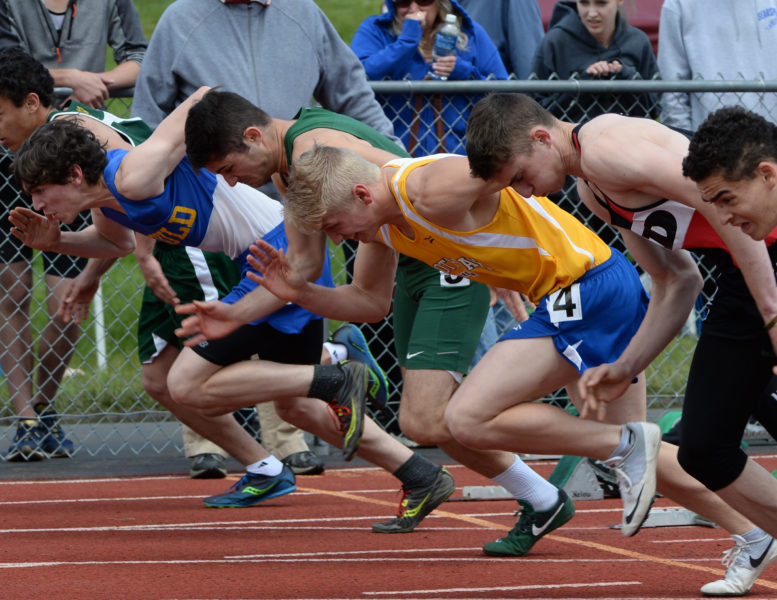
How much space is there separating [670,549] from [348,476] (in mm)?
2515

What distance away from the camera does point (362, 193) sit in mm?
4648

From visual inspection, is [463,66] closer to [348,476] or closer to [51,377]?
[348,476]

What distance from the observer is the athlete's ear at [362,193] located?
4.64 meters

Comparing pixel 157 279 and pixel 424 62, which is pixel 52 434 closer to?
pixel 157 279

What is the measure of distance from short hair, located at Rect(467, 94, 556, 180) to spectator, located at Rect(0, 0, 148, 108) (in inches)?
132

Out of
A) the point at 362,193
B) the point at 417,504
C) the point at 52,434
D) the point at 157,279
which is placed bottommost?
the point at 52,434

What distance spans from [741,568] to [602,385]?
75 centimetres

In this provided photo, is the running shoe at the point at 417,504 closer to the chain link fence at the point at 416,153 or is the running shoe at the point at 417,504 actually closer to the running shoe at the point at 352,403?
the running shoe at the point at 352,403

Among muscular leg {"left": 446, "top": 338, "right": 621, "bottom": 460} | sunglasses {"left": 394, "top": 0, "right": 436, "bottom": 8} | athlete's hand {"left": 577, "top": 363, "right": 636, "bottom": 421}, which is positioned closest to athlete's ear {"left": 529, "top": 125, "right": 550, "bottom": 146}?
athlete's hand {"left": 577, "top": 363, "right": 636, "bottom": 421}

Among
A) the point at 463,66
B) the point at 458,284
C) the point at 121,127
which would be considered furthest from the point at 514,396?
the point at 463,66

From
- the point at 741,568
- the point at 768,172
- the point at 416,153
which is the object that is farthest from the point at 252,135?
the point at 416,153

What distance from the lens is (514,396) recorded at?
4.92m

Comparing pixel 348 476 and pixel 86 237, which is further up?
pixel 86 237

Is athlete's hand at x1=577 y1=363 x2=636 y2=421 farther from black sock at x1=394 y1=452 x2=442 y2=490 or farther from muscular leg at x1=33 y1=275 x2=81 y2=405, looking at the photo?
muscular leg at x1=33 y1=275 x2=81 y2=405
